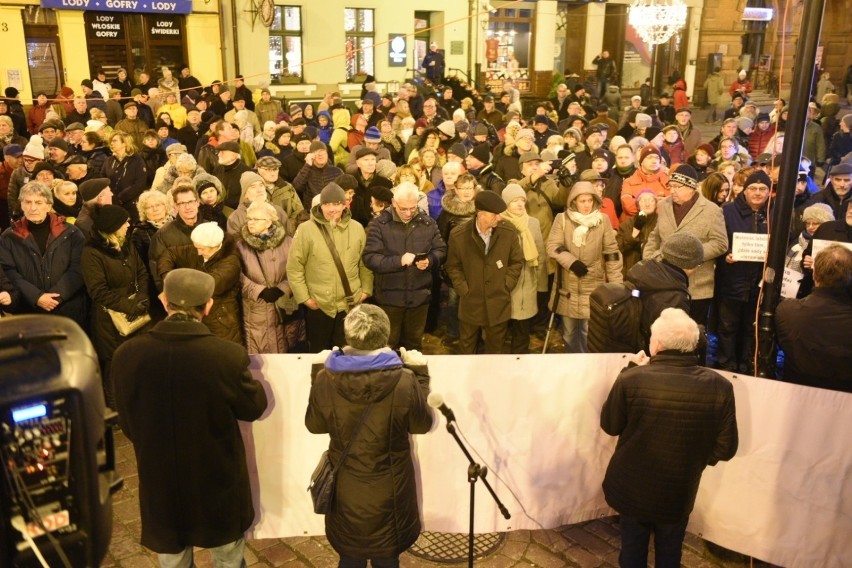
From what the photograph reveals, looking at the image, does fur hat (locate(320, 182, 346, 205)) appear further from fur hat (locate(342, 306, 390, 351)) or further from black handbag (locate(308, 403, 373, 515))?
black handbag (locate(308, 403, 373, 515))

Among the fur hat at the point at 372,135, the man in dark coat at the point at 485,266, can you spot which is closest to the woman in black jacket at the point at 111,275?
the man in dark coat at the point at 485,266

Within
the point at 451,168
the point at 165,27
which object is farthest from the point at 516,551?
the point at 165,27

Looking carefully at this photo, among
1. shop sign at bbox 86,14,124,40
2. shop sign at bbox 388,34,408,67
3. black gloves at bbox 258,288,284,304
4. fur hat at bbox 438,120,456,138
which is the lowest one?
black gloves at bbox 258,288,284,304

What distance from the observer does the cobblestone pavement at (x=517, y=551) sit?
469 cm

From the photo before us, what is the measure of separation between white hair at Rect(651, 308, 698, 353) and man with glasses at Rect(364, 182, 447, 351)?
2.78m

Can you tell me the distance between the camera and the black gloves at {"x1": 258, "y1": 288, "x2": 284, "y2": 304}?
615cm

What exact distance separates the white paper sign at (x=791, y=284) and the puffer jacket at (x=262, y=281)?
415 centimetres

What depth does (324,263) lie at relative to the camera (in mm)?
6254

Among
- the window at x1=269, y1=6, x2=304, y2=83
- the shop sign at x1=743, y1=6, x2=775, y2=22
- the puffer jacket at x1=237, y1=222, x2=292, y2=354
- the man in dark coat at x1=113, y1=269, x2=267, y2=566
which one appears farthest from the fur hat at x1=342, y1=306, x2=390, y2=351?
the shop sign at x1=743, y1=6, x2=775, y2=22

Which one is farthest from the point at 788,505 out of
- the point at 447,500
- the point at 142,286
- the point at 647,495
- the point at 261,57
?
the point at 261,57

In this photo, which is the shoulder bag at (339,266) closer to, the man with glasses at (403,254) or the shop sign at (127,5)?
the man with glasses at (403,254)

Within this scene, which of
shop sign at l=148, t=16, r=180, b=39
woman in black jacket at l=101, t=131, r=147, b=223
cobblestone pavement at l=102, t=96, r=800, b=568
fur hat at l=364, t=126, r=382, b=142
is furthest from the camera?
shop sign at l=148, t=16, r=180, b=39

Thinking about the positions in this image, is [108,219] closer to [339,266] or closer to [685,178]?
[339,266]

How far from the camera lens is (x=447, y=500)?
4.80 meters
